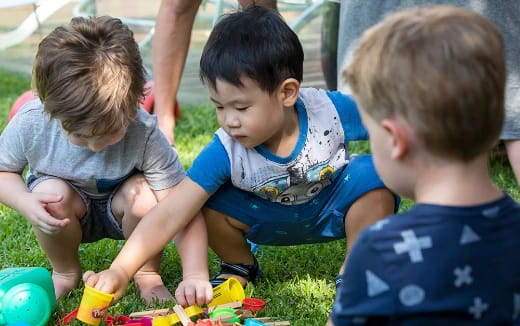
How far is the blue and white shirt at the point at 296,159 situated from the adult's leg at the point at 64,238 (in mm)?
412

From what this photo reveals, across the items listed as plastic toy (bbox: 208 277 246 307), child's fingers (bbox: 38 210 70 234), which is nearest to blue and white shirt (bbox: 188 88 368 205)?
plastic toy (bbox: 208 277 246 307)

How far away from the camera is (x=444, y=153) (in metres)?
1.53

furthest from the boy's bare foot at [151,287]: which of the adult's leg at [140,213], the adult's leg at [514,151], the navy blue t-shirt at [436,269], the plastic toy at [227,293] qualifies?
the adult's leg at [514,151]

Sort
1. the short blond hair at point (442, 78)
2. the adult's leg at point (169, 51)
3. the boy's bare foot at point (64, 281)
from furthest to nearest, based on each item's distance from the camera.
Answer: the adult's leg at point (169, 51), the boy's bare foot at point (64, 281), the short blond hair at point (442, 78)

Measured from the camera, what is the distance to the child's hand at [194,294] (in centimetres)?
232

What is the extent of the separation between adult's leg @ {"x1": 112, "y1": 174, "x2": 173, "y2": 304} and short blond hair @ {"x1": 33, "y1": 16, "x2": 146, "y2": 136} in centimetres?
26

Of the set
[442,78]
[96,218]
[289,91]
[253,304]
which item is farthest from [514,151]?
[442,78]

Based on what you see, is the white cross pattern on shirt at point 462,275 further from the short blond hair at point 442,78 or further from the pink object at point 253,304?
the pink object at point 253,304

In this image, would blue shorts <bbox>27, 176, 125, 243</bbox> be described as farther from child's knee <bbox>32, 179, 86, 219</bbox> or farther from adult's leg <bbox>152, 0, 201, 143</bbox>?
adult's leg <bbox>152, 0, 201, 143</bbox>

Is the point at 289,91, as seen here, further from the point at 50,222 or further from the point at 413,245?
the point at 413,245

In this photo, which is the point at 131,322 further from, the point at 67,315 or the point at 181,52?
the point at 181,52

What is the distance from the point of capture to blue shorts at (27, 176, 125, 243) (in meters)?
2.65

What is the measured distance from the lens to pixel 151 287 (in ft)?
8.52

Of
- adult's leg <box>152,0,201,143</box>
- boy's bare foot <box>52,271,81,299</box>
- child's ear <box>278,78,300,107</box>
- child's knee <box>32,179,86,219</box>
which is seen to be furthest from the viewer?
adult's leg <box>152,0,201,143</box>
